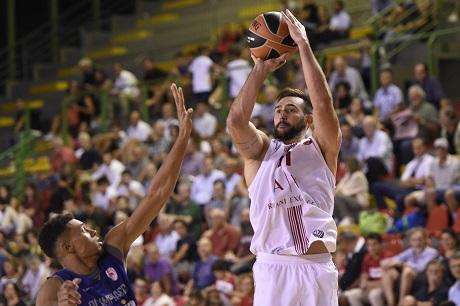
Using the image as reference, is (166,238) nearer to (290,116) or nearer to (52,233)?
(290,116)

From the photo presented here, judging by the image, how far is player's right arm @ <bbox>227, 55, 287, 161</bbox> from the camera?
7.66 m

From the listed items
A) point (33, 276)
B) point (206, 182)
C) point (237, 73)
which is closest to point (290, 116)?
point (206, 182)

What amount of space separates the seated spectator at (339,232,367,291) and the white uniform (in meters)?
5.60

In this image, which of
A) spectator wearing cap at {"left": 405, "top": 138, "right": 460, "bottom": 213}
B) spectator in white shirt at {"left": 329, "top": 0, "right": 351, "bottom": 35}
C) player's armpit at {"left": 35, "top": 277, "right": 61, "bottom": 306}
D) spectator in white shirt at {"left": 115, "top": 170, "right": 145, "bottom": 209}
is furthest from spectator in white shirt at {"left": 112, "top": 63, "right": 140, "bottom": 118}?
player's armpit at {"left": 35, "top": 277, "right": 61, "bottom": 306}

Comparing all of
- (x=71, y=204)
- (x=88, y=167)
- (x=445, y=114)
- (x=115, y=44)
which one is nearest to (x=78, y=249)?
(x=445, y=114)

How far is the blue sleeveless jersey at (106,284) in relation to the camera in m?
7.09

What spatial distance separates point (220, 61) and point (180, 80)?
0.86 meters

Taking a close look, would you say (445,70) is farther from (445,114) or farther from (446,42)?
(445,114)

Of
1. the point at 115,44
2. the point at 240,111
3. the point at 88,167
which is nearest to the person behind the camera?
the point at 240,111

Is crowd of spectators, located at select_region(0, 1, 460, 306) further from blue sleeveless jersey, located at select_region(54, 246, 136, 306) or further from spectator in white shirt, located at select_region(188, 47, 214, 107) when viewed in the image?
blue sleeveless jersey, located at select_region(54, 246, 136, 306)

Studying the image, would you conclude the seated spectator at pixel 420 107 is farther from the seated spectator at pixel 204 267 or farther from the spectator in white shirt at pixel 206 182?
the seated spectator at pixel 204 267

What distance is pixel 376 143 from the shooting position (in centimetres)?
1581

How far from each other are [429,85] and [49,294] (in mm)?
10503

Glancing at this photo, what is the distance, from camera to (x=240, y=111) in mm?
7656
